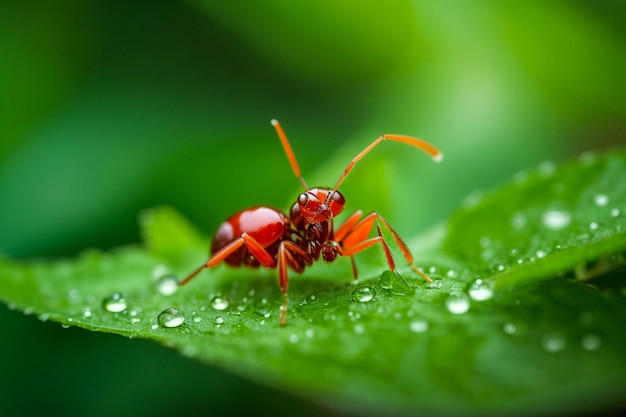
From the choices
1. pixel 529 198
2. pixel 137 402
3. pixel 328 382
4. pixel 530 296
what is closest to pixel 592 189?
pixel 529 198

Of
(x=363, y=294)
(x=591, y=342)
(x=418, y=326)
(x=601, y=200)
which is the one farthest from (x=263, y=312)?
(x=601, y=200)

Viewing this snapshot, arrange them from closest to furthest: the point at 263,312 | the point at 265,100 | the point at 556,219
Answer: the point at 263,312
the point at 556,219
the point at 265,100

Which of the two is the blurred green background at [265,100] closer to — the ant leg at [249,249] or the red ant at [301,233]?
the red ant at [301,233]

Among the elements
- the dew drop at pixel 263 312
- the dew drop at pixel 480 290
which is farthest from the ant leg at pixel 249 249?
the dew drop at pixel 480 290

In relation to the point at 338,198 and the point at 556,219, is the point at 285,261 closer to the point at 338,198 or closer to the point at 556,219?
the point at 338,198

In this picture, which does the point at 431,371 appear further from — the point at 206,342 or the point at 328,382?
the point at 206,342

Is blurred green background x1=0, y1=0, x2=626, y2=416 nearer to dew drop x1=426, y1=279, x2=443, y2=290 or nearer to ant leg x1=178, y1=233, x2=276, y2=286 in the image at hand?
ant leg x1=178, y1=233, x2=276, y2=286
